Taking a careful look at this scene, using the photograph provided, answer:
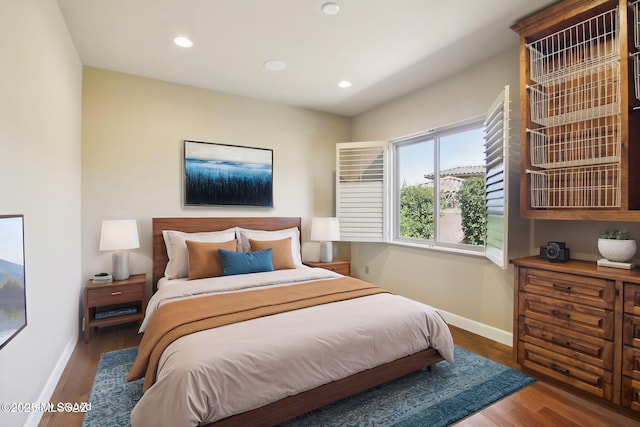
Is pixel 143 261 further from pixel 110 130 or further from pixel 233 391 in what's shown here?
pixel 233 391

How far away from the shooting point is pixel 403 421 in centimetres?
186

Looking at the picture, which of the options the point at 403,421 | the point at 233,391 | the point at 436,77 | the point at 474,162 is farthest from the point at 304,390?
the point at 436,77

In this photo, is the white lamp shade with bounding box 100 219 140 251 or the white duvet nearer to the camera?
the white duvet

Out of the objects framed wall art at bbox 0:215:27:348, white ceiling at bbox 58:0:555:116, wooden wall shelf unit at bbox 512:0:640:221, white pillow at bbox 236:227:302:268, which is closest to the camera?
framed wall art at bbox 0:215:27:348

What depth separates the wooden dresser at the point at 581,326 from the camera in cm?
189

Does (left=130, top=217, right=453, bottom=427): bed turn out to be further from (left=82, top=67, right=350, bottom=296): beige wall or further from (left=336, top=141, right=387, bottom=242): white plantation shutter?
(left=336, top=141, right=387, bottom=242): white plantation shutter

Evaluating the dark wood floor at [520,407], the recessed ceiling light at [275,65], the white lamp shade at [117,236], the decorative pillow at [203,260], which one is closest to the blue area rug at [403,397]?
the dark wood floor at [520,407]

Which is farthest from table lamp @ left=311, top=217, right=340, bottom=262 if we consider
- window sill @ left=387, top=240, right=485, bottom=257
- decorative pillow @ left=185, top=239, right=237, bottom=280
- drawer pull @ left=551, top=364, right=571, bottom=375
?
drawer pull @ left=551, top=364, right=571, bottom=375

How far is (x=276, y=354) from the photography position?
1708 mm

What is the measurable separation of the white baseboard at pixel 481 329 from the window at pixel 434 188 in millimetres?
756

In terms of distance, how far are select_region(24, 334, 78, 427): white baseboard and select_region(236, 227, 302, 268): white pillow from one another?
176 cm

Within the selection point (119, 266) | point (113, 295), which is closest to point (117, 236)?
point (119, 266)

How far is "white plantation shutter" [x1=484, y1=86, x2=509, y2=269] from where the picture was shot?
8.12 feet

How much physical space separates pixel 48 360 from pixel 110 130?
2.32 meters
